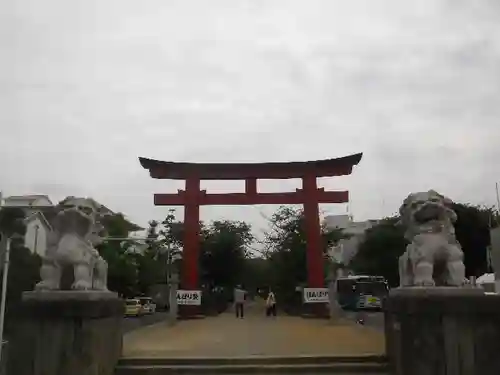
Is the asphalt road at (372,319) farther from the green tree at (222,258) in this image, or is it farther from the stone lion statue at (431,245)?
the green tree at (222,258)

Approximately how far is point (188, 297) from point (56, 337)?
1371 cm

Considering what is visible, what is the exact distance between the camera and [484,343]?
5895 millimetres

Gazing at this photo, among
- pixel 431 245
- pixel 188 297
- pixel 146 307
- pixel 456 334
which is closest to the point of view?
pixel 456 334

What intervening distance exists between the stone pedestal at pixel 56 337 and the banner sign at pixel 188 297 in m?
13.5

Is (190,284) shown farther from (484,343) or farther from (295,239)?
(484,343)

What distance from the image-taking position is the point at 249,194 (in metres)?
21.2

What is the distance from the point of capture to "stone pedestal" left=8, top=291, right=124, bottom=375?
6.07m

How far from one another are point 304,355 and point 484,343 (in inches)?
95.3

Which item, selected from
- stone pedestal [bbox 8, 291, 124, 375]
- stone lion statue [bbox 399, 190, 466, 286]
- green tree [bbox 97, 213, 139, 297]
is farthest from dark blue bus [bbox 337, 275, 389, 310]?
stone pedestal [bbox 8, 291, 124, 375]

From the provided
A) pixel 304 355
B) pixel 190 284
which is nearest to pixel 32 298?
pixel 304 355

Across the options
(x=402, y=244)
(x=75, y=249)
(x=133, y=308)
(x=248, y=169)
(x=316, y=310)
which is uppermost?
(x=248, y=169)

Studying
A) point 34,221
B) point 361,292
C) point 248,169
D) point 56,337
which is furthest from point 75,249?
point 34,221

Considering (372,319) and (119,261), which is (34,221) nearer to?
(119,261)

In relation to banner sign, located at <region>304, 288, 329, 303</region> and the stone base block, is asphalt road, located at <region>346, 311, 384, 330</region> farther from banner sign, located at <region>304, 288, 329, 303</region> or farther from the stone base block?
banner sign, located at <region>304, 288, 329, 303</region>
